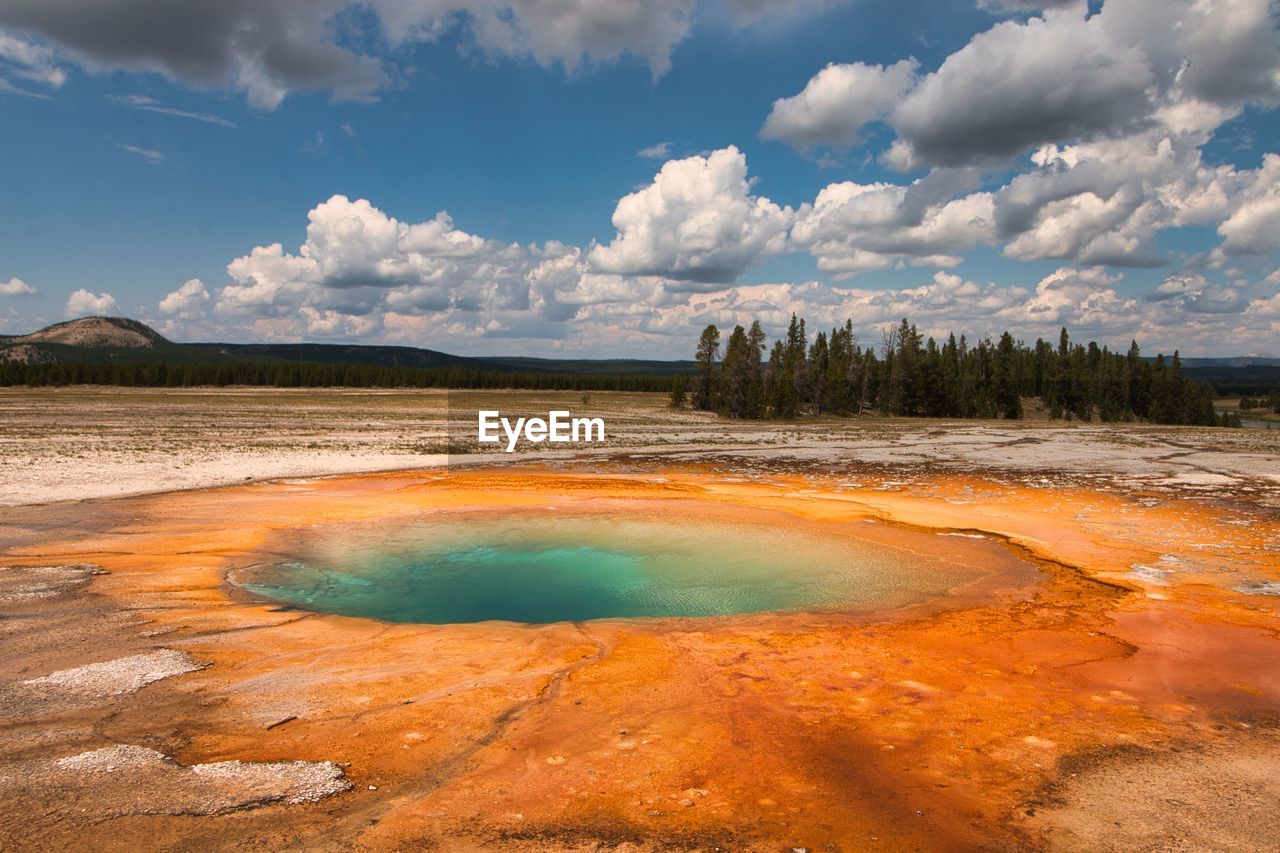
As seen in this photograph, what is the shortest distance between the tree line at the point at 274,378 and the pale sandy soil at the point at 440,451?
8112cm

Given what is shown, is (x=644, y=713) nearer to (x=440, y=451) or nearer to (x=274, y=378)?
(x=440, y=451)

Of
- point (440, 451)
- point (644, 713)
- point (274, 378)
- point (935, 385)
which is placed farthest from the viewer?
point (274, 378)

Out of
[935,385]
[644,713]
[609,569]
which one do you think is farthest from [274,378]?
[644,713]

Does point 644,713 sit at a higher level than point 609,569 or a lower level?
higher

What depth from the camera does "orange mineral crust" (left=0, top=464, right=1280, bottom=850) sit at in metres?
4.72

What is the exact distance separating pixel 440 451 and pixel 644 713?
27482 millimetres

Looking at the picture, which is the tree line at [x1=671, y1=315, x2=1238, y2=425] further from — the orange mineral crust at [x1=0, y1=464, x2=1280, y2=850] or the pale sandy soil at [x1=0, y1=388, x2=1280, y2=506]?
the orange mineral crust at [x1=0, y1=464, x2=1280, y2=850]

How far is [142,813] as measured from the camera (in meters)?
4.65

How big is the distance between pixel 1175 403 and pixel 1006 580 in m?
100

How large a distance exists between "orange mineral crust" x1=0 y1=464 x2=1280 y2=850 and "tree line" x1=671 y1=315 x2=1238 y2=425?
215ft

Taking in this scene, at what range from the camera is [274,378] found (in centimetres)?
14475

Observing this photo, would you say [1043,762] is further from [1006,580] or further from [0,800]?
[0,800]

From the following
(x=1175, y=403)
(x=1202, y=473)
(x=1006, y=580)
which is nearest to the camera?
(x=1006, y=580)

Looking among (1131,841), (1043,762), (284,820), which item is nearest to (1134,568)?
Answer: (1043,762)
